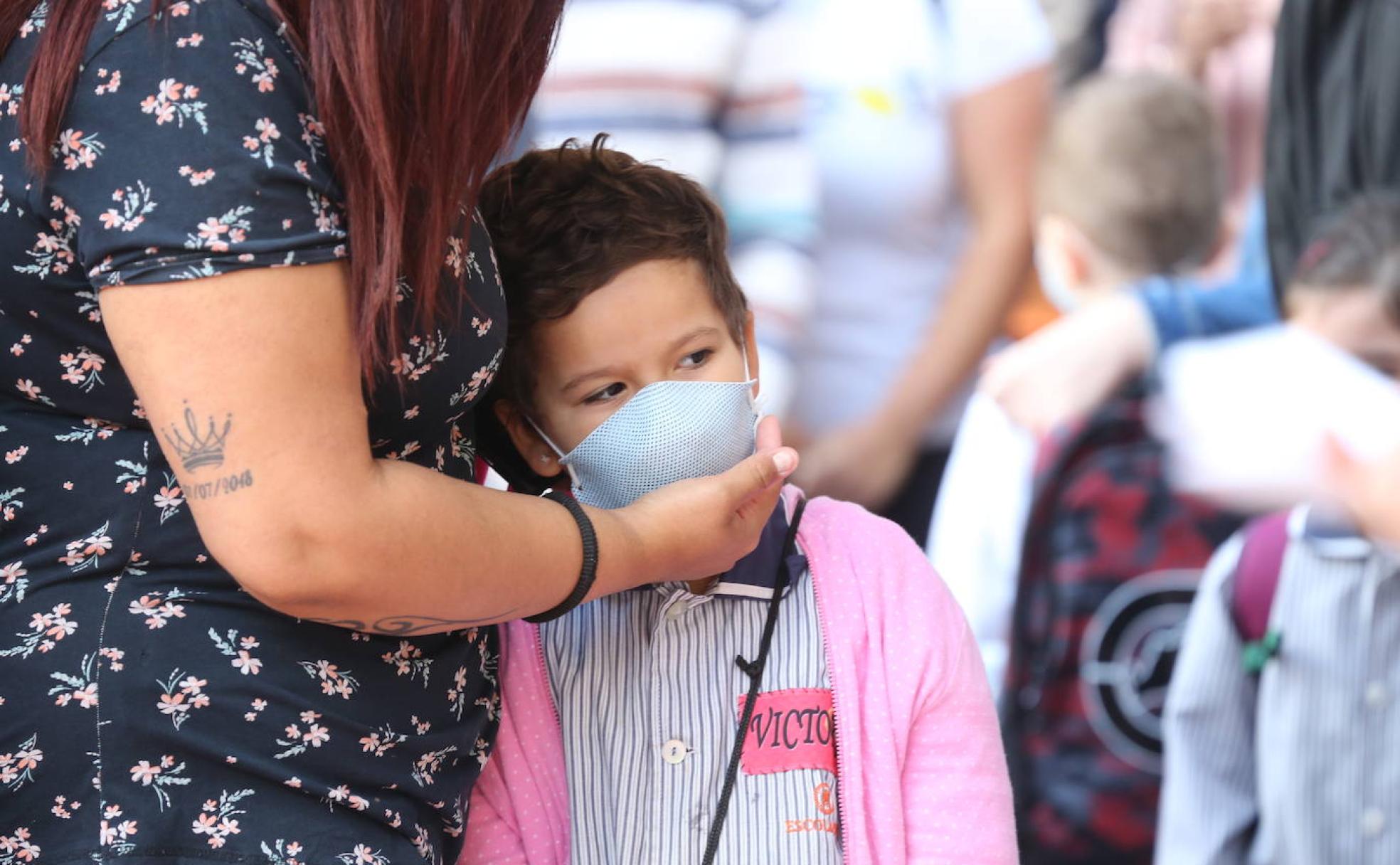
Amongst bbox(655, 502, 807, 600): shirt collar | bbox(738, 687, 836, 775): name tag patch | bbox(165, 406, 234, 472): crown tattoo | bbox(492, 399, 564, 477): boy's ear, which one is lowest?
bbox(738, 687, 836, 775): name tag patch

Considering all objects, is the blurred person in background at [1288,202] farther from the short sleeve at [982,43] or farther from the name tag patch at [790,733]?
the name tag patch at [790,733]

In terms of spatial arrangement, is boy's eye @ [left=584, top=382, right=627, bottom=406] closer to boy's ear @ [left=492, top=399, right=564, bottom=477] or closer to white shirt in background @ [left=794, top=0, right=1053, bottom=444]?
boy's ear @ [left=492, top=399, right=564, bottom=477]

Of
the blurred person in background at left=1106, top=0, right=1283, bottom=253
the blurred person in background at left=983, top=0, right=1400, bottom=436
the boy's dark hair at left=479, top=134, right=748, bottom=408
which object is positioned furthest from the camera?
the blurred person in background at left=1106, top=0, right=1283, bottom=253

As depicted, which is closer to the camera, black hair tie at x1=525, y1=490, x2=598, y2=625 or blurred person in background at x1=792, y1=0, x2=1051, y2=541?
black hair tie at x1=525, y1=490, x2=598, y2=625

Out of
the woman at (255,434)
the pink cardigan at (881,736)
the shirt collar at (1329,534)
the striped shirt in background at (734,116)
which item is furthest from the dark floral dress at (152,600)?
the shirt collar at (1329,534)

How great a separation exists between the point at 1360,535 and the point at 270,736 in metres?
1.66

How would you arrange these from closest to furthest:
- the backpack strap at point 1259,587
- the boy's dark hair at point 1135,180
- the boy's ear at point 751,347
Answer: the boy's ear at point 751,347
the backpack strap at point 1259,587
the boy's dark hair at point 1135,180

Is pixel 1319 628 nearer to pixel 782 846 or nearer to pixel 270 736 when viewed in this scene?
pixel 782 846

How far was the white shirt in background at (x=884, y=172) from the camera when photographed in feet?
8.34

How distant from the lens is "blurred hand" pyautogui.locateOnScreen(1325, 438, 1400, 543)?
200 centimetres

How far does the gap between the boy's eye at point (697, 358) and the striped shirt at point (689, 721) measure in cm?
19

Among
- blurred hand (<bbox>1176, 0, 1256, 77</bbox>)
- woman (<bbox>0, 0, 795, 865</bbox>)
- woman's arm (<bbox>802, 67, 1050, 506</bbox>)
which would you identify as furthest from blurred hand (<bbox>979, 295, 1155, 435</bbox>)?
blurred hand (<bbox>1176, 0, 1256, 77</bbox>)

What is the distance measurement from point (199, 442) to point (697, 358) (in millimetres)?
644

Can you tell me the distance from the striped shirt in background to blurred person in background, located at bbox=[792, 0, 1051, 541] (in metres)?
0.10
